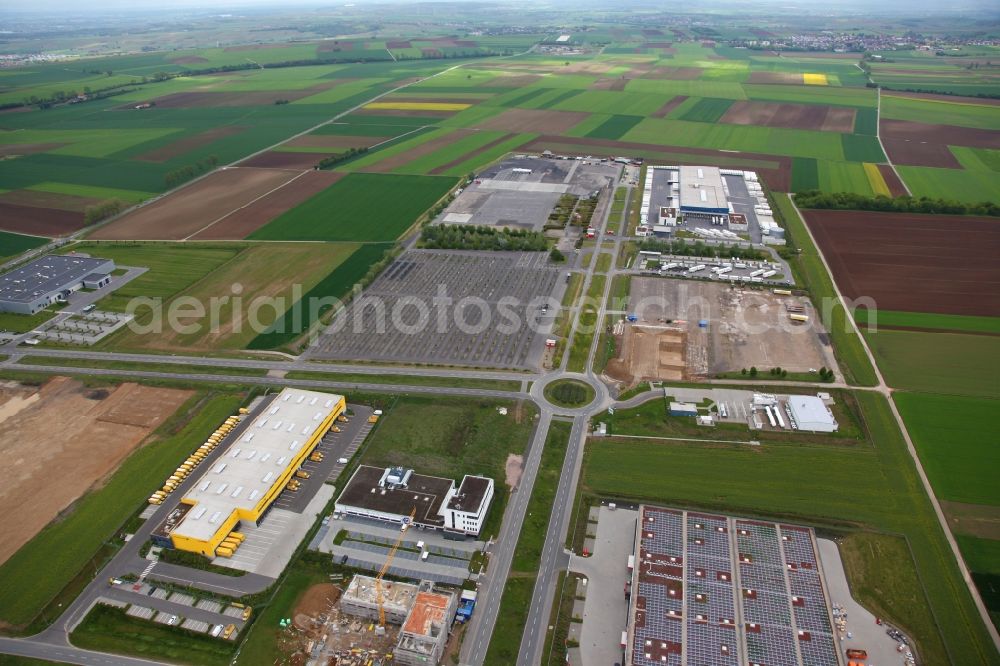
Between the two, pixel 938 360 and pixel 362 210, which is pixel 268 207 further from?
pixel 938 360

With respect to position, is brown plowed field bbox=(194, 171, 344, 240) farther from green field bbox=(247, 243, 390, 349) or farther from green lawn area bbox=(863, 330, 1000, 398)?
green lawn area bbox=(863, 330, 1000, 398)

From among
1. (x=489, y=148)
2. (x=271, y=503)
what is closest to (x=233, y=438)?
(x=271, y=503)

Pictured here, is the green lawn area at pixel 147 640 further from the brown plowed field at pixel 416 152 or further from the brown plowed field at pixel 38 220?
the brown plowed field at pixel 416 152

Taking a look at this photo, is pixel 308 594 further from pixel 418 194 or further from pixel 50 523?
pixel 418 194

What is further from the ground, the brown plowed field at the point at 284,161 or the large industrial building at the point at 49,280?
the brown plowed field at the point at 284,161

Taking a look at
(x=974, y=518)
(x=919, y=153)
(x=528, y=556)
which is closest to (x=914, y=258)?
(x=974, y=518)

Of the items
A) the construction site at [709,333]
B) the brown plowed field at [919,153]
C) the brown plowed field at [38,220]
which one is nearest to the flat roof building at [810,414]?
the construction site at [709,333]

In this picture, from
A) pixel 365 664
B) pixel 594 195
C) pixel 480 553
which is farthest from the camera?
pixel 594 195
